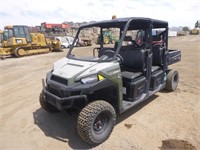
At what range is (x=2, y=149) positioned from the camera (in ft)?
12.3

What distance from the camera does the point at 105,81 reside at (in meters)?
3.84

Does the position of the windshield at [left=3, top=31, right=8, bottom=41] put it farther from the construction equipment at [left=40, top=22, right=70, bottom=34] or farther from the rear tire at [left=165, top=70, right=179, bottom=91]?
the construction equipment at [left=40, top=22, right=70, bottom=34]

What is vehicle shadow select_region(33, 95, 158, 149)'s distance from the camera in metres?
3.91

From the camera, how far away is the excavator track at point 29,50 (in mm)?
17436

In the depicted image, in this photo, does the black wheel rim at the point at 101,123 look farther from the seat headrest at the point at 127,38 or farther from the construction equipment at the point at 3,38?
the construction equipment at the point at 3,38

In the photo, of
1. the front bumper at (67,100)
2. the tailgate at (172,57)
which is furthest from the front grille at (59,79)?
the tailgate at (172,57)

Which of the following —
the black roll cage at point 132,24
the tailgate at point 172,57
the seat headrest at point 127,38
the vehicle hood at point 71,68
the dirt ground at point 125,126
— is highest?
the black roll cage at point 132,24

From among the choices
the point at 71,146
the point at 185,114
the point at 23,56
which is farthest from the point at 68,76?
the point at 23,56

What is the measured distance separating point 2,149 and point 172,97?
424cm

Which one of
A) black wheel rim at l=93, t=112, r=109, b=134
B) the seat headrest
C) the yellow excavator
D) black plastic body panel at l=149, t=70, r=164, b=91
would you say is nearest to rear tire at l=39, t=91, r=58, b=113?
black wheel rim at l=93, t=112, r=109, b=134

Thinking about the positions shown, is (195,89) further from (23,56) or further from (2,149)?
(23,56)

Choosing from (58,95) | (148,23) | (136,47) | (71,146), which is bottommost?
→ (71,146)

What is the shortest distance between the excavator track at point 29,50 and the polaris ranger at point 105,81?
13.5 meters

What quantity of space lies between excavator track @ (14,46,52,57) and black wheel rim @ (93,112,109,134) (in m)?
15.1
